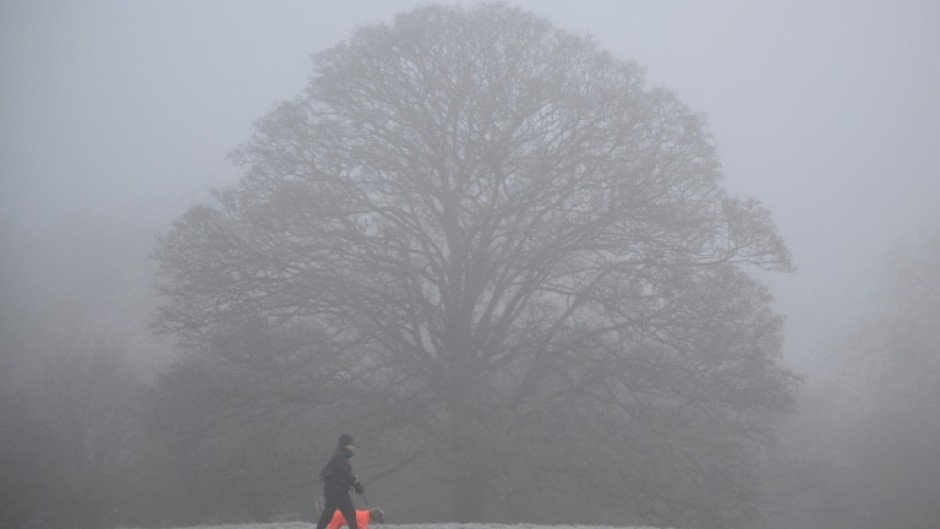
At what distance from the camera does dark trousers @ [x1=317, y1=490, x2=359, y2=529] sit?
34.3 feet

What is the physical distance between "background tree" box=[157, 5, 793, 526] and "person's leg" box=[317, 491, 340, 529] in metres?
6.51

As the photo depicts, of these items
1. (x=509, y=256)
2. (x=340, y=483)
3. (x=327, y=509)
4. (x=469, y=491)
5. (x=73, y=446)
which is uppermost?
(x=509, y=256)

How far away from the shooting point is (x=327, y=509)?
34.5 feet

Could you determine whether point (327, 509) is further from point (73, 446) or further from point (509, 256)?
point (73, 446)

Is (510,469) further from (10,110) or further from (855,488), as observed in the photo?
(10,110)

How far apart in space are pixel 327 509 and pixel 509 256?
9910mm

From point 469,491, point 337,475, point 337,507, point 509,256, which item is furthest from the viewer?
point 509,256

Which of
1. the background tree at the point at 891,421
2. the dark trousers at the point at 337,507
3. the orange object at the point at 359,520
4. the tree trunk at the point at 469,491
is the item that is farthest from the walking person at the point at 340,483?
the background tree at the point at 891,421

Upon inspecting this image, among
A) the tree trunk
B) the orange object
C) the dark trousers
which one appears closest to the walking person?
the dark trousers

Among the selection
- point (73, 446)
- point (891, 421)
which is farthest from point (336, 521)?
point (891, 421)

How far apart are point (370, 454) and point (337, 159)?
22.4ft

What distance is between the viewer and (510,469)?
1803 centimetres

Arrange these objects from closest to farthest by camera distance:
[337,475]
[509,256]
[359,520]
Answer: [337,475], [359,520], [509,256]

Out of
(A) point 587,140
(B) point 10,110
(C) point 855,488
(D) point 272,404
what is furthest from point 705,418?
(B) point 10,110
